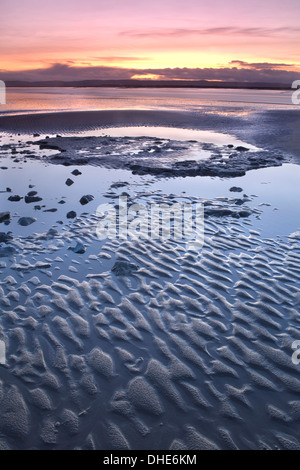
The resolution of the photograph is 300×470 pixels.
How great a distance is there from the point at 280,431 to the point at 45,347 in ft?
8.18

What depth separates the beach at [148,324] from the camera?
3051mm

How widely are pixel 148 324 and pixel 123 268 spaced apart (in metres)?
1.42

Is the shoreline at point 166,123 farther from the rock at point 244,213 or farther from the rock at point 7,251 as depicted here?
the rock at point 7,251

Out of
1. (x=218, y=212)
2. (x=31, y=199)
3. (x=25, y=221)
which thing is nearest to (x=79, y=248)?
(x=25, y=221)

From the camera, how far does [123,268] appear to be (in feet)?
18.3

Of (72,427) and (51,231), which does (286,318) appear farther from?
(51,231)

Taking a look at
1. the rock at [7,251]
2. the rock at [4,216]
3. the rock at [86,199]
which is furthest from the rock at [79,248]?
the rock at [86,199]

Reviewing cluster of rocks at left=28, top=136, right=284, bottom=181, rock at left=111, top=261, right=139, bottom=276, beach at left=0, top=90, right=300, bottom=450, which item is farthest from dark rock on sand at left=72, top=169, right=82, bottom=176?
rock at left=111, top=261, right=139, bottom=276

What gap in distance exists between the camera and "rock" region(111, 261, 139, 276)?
5.51 meters

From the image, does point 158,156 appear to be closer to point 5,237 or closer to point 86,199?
point 86,199

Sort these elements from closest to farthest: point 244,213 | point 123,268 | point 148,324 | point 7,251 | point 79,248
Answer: point 148,324, point 123,268, point 7,251, point 79,248, point 244,213

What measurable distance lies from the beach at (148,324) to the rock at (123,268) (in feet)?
0.08

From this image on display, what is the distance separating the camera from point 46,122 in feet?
88.1

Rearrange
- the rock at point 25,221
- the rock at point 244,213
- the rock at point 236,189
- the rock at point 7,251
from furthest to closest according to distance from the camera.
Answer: the rock at point 236,189, the rock at point 244,213, the rock at point 25,221, the rock at point 7,251
